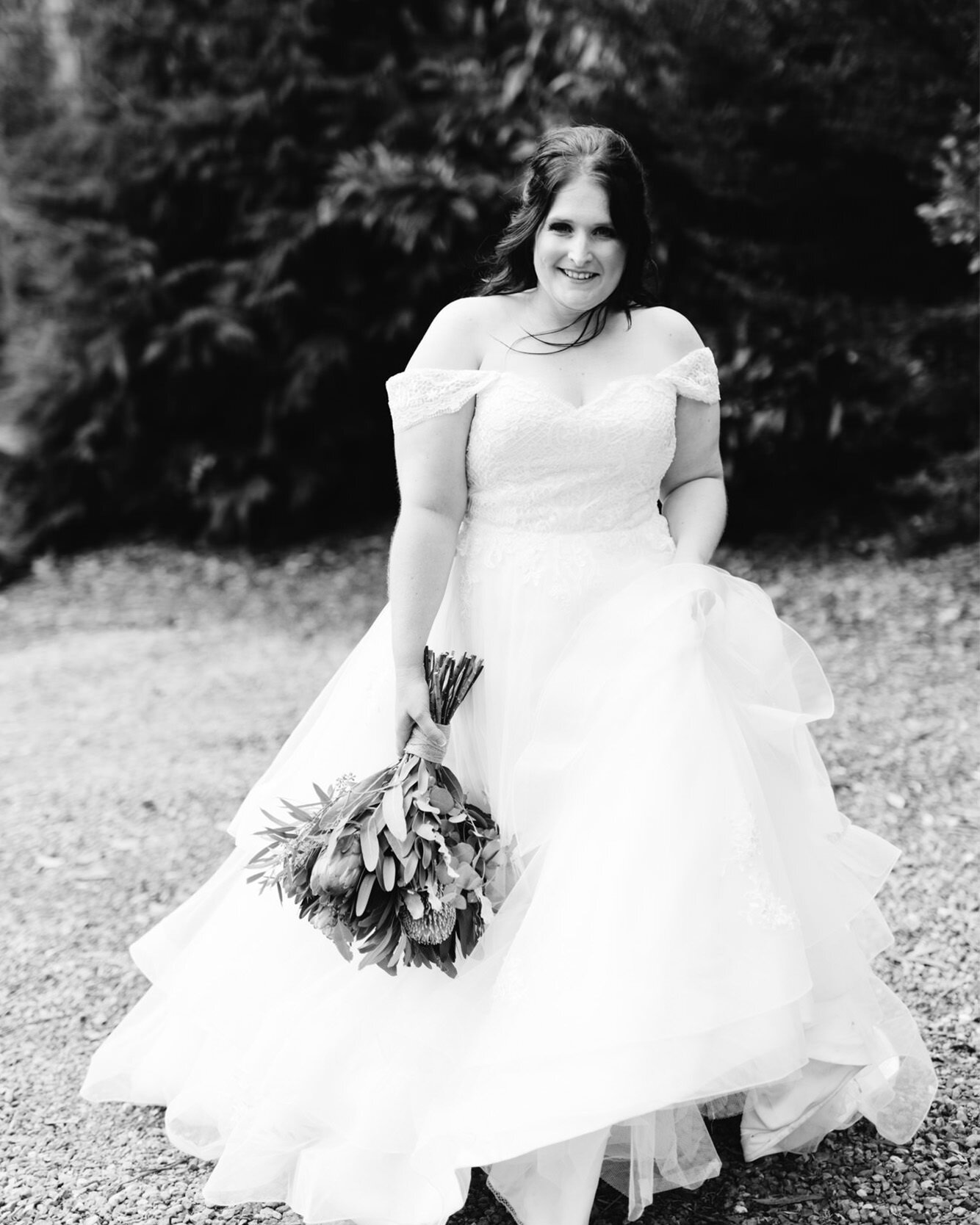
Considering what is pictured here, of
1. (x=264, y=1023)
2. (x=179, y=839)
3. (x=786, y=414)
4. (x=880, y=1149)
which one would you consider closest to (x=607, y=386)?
(x=264, y=1023)

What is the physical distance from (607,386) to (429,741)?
893 millimetres

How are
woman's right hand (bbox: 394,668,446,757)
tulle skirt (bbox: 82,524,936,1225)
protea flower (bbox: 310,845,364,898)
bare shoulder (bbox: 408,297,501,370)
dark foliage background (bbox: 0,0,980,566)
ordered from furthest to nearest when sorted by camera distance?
1. dark foliage background (bbox: 0,0,980,566)
2. bare shoulder (bbox: 408,297,501,370)
3. woman's right hand (bbox: 394,668,446,757)
4. protea flower (bbox: 310,845,364,898)
5. tulle skirt (bbox: 82,524,936,1225)

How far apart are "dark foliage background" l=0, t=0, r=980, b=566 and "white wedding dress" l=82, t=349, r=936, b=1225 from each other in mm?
4222

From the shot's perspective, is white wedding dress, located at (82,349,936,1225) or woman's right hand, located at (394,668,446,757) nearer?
white wedding dress, located at (82,349,936,1225)

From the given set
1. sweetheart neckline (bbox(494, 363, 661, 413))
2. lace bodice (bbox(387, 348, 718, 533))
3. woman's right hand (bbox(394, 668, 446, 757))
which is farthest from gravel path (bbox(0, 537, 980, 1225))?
sweetheart neckline (bbox(494, 363, 661, 413))

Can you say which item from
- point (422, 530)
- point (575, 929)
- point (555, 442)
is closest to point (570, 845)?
point (575, 929)

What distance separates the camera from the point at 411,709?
2.47 m

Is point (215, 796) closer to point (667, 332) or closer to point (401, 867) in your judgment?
point (401, 867)

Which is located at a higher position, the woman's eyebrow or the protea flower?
the woman's eyebrow

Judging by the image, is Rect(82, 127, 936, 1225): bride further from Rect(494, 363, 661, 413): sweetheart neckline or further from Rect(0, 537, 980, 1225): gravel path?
Rect(0, 537, 980, 1225): gravel path

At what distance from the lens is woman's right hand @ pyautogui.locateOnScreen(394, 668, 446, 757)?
247 centimetres

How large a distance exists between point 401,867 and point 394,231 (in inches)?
258

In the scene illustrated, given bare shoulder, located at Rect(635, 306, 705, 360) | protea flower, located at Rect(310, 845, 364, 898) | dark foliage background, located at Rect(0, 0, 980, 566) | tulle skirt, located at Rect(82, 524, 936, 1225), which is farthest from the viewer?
dark foliage background, located at Rect(0, 0, 980, 566)

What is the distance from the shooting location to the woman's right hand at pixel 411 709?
2467 mm
